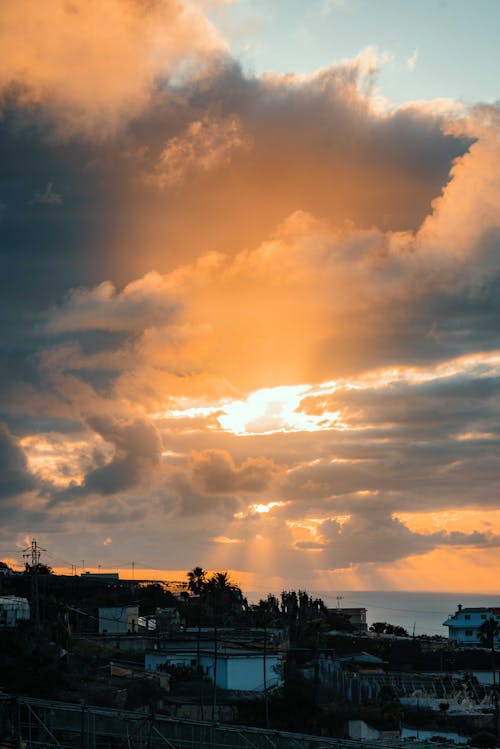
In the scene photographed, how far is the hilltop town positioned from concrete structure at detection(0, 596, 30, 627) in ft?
0.74

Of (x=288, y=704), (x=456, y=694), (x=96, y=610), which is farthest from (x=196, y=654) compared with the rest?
(x=96, y=610)

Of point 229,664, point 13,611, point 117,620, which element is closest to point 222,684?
point 229,664

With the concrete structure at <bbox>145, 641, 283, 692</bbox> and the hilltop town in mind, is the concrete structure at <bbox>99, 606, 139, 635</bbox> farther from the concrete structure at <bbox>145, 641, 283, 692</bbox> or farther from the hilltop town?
the concrete structure at <bbox>145, 641, 283, 692</bbox>

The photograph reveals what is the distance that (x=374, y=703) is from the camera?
354 ft

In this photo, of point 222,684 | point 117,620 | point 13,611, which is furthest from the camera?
point 117,620

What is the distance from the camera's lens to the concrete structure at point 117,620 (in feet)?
491

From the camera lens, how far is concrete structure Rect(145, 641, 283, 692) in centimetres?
11106

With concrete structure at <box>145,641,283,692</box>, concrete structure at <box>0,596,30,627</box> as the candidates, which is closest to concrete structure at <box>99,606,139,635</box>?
concrete structure at <box>0,596,30,627</box>

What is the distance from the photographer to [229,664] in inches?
4370

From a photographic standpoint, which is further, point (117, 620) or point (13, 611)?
point (117, 620)

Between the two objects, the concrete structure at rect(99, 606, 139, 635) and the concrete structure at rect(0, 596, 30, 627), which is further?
the concrete structure at rect(99, 606, 139, 635)

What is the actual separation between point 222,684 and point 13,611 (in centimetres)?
3804

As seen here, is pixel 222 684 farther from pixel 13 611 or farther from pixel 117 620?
pixel 117 620

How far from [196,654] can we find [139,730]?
186 feet
